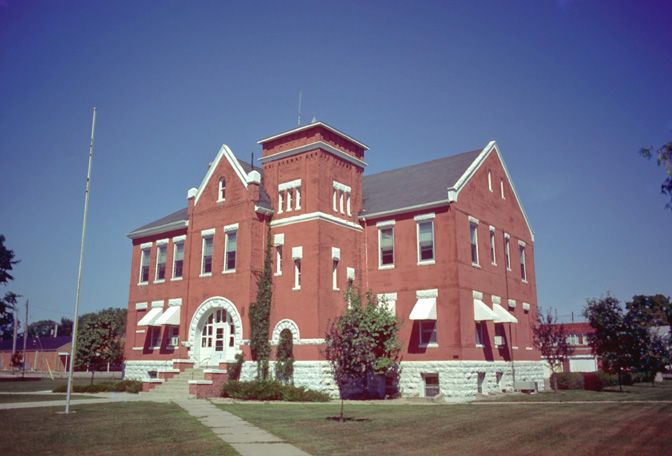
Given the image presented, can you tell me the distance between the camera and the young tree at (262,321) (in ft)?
102

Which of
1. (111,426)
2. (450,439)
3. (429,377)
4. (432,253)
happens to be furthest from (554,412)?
(111,426)

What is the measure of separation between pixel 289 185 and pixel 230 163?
458 cm

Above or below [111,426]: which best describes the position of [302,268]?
above

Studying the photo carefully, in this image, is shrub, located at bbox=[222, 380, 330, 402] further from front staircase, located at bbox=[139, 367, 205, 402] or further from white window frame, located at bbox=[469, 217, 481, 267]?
white window frame, located at bbox=[469, 217, 481, 267]

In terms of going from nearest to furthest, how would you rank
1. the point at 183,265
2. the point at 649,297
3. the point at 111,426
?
the point at 111,426, the point at 183,265, the point at 649,297

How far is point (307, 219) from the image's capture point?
3250 centimetres

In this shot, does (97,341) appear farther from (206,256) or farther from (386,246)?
(386,246)

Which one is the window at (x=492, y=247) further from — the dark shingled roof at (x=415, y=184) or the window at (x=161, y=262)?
the window at (x=161, y=262)

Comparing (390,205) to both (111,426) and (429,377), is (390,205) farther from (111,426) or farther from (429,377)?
(111,426)

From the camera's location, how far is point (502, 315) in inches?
1329

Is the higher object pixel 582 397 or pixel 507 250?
pixel 507 250

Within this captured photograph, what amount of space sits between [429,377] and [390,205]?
1030 cm

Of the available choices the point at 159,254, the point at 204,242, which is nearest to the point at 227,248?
the point at 204,242

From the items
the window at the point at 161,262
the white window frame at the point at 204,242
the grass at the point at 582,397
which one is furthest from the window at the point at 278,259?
the grass at the point at 582,397
